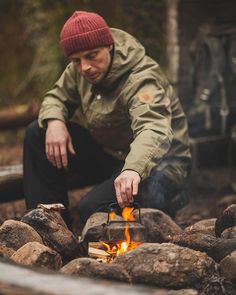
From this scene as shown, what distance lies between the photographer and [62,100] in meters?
5.65

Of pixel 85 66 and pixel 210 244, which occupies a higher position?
pixel 85 66

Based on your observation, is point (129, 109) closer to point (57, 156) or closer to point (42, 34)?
point (57, 156)

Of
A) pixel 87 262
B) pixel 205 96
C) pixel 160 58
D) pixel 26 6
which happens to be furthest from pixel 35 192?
pixel 26 6

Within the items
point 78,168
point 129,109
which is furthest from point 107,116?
point 78,168

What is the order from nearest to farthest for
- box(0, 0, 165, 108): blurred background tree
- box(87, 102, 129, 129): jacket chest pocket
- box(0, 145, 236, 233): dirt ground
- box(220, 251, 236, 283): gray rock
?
box(220, 251, 236, 283): gray rock
box(87, 102, 129, 129): jacket chest pocket
box(0, 145, 236, 233): dirt ground
box(0, 0, 165, 108): blurred background tree

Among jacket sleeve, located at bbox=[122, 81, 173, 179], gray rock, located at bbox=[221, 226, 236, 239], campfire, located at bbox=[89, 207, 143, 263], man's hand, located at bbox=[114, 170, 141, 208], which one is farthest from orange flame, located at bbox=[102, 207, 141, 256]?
gray rock, located at bbox=[221, 226, 236, 239]

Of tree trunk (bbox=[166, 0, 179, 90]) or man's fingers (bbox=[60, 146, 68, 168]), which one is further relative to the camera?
tree trunk (bbox=[166, 0, 179, 90])

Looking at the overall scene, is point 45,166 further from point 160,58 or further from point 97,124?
point 160,58

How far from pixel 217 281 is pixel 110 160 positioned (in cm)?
194

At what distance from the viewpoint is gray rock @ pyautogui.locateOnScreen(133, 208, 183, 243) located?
15.1 ft

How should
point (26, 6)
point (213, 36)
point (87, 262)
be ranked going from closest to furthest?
point (87, 262)
point (213, 36)
point (26, 6)

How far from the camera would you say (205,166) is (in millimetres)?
8273

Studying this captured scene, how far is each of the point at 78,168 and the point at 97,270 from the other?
7.04 ft

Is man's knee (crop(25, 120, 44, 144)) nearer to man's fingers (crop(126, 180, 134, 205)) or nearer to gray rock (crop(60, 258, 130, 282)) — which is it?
man's fingers (crop(126, 180, 134, 205))
